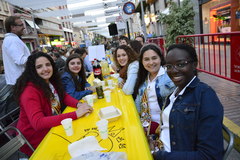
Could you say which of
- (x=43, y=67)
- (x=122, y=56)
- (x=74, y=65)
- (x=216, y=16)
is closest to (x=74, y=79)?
(x=74, y=65)

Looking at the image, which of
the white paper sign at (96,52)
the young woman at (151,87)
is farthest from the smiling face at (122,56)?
the white paper sign at (96,52)

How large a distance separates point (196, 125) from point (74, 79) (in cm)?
243

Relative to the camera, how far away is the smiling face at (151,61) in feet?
7.33

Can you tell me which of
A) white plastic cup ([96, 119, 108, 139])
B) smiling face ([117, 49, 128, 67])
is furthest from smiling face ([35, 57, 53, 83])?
smiling face ([117, 49, 128, 67])

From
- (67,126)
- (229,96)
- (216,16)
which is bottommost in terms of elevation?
(229,96)

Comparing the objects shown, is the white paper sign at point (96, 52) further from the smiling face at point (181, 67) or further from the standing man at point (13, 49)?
the smiling face at point (181, 67)

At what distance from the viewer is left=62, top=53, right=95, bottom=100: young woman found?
2.81 m

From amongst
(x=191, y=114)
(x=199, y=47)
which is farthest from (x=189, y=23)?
(x=191, y=114)

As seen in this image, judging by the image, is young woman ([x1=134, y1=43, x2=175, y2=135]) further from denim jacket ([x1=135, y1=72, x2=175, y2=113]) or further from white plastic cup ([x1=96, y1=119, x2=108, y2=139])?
white plastic cup ([x1=96, y1=119, x2=108, y2=139])

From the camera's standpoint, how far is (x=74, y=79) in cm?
314

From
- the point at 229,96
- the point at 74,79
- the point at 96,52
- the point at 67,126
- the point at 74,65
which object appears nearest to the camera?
the point at 67,126

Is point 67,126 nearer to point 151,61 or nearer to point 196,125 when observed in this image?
point 196,125

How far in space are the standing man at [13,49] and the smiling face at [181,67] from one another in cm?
265

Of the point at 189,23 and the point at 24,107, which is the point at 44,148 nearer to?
the point at 24,107
